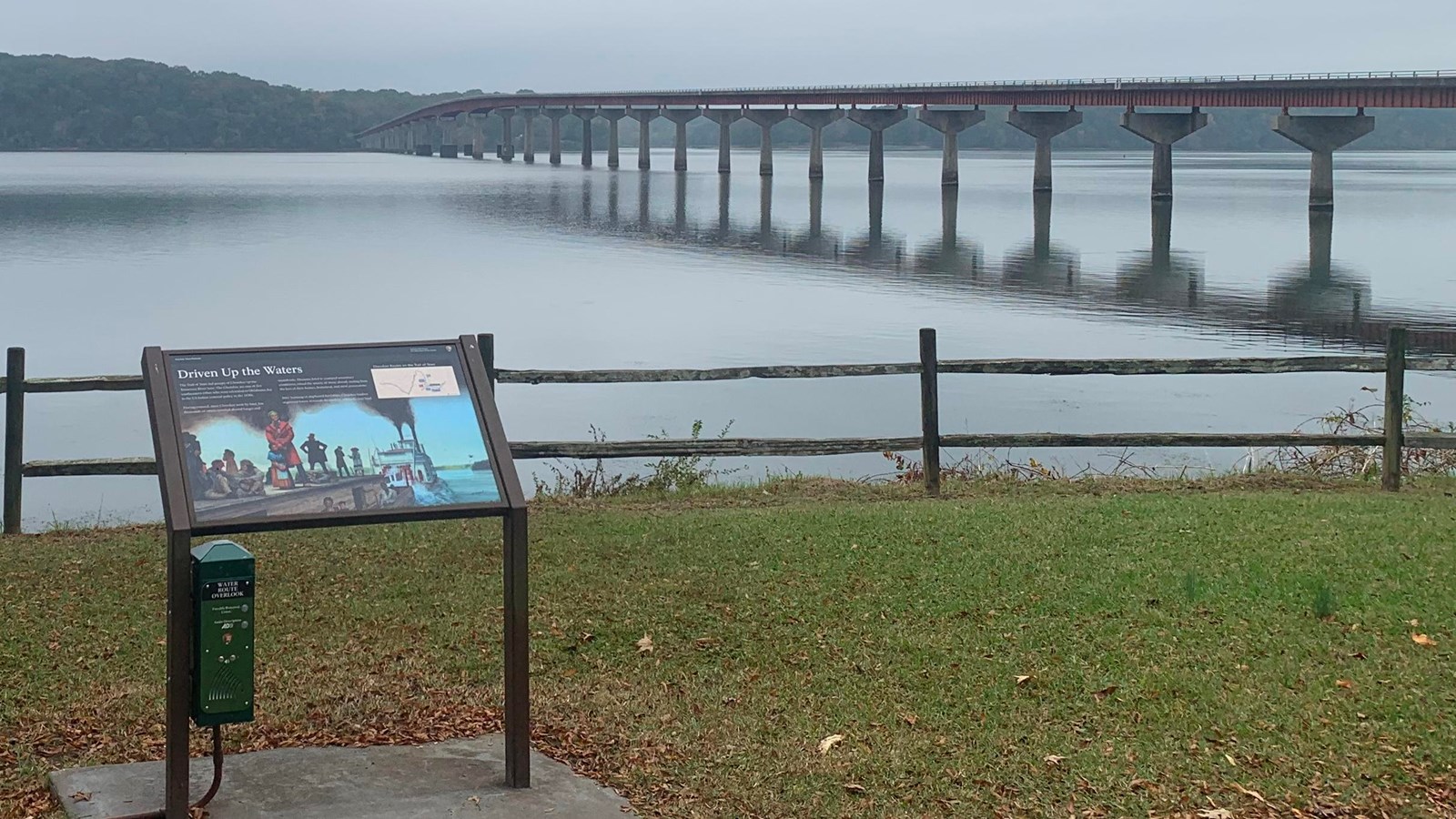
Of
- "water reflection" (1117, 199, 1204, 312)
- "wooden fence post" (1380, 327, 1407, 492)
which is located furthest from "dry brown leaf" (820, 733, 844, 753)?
"water reflection" (1117, 199, 1204, 312)

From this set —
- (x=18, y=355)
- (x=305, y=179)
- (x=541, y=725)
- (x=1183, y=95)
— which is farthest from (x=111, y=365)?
(x=305, y=179)

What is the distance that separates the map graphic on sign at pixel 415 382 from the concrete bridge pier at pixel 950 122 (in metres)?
97.8

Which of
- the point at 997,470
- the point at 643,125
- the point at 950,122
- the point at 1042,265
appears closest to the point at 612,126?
the point at 643,125

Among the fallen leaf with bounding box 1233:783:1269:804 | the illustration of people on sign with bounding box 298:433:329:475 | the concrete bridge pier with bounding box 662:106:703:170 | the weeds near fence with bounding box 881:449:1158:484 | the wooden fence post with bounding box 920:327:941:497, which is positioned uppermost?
the concrete bridge pier with bounding box 662:106:703:170

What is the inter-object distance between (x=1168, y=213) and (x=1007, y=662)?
75.6 meters

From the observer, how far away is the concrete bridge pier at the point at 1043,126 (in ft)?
319

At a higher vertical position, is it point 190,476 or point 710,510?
point 190,476

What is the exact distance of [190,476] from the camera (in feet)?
21.3

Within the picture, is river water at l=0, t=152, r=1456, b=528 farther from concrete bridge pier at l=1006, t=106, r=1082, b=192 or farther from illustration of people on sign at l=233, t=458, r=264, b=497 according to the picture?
illustration of people on sign at l=233, t=458, r=264, b=497

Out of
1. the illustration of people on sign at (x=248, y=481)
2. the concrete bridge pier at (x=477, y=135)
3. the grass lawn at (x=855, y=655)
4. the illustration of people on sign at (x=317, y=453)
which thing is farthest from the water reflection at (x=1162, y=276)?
the concrete bridge pier at (x=477, y=135)

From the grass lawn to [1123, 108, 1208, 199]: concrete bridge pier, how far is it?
75952mm

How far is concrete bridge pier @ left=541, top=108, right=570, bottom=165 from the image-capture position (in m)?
164

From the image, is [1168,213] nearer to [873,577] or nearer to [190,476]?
[873,577]

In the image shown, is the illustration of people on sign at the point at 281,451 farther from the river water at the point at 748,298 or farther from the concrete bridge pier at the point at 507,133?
the concrete bridge pier at the point at 507,133
